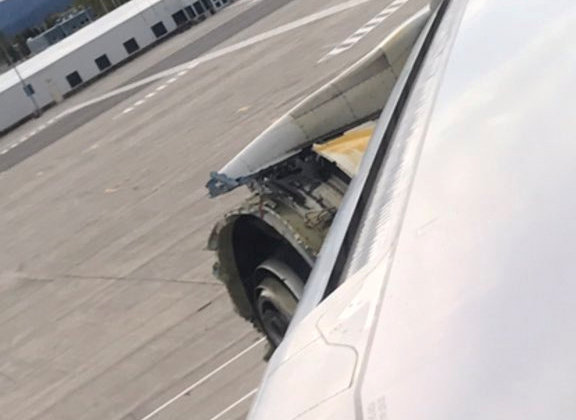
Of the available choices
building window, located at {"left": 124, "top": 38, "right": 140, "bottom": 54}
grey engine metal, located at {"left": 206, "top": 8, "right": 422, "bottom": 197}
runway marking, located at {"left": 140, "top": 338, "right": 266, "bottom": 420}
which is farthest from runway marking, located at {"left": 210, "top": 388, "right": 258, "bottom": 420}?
building window, located at {"left": 124, "top": 38, "right": 140, "bottom": 54}

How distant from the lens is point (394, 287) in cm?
296

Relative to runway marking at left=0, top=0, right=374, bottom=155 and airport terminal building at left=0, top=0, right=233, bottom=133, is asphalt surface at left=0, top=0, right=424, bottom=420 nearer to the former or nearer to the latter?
runway marking at left=0, top=0, right=374, bottom=155

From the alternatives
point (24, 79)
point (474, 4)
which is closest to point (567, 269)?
point (474, 4)

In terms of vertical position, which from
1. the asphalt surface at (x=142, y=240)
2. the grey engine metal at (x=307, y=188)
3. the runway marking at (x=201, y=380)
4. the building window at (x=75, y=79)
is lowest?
the runway marking at (x=201, y=380)

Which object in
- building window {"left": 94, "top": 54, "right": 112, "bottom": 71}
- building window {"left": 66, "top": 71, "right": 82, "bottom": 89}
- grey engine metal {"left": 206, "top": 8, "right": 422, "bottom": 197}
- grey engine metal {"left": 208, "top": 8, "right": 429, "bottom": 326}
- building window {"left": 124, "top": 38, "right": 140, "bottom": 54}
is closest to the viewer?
grey engine metal {"left": 208, "top": 8, "right": 429, "bottom": 326}

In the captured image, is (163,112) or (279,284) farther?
(163,112)

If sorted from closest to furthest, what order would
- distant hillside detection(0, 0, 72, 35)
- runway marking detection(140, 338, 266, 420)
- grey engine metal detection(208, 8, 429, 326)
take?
grey engine metal detection(208, 8, 429, 326) < runway marking detection(140, 338, 266, 420) < distant hillside detection(0, 0, 72, 35)

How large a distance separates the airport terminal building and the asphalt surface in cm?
695

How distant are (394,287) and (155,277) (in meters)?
13.2

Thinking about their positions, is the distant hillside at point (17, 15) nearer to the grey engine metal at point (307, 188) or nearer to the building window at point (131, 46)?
the building window at point (131, 46)

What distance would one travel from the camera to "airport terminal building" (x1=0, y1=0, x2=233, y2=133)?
153ft

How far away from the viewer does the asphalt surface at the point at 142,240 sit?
1218 cm

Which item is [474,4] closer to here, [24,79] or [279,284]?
[279,284]

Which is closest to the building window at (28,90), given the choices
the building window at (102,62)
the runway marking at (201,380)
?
the building window at (102,62)
